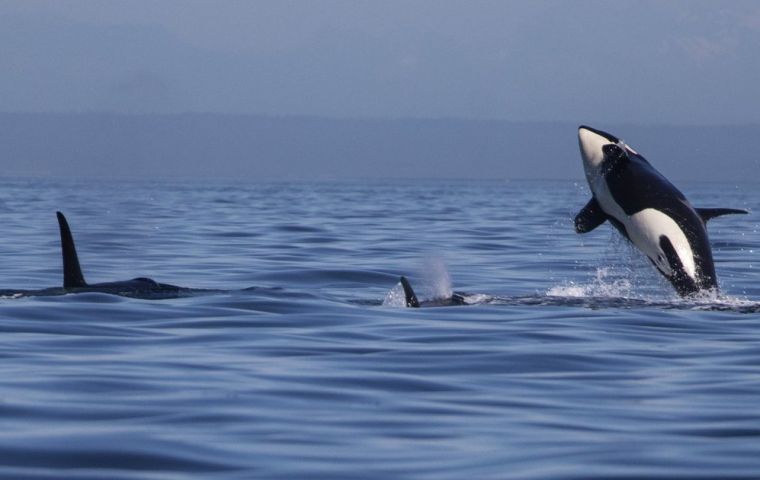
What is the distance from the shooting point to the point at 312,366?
10523 mm

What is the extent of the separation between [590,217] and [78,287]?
5605 mm

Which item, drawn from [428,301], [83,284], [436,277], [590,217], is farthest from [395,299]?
[436,277]

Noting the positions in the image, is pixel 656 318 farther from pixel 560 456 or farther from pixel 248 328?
pixel 560 456

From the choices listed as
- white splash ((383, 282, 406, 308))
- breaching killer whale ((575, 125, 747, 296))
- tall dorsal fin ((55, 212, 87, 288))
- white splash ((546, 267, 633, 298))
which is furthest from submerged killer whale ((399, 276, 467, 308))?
tall dorsal fin ((55, 212, 87, 288))

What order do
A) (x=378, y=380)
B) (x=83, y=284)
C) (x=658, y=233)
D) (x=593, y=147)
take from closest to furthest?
(x=378, y=380), (x=658, y=233), (x=593, y=147), (x=83, y=284)

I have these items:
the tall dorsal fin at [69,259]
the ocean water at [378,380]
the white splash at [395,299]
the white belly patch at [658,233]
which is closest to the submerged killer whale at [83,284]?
the tall dorsal fin at [69,259]

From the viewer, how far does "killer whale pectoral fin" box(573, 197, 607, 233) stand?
14922 millimetres

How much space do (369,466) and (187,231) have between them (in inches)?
1033

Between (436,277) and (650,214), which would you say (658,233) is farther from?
(436,277)

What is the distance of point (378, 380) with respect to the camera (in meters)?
9.95

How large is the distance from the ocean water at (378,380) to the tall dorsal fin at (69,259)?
538mm

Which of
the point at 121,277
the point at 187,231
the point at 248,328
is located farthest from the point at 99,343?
the point at 187,231

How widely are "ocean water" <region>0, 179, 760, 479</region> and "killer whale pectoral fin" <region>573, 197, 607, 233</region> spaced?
81cm

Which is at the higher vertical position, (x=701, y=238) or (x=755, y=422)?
(x=701, y=238)
